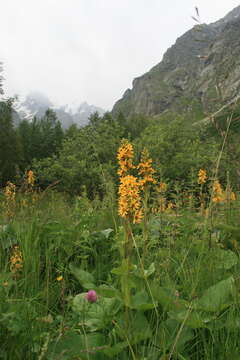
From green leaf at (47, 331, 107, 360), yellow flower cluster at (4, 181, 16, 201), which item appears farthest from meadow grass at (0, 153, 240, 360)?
yellow flower cluster at (4, 181, 16, 201)

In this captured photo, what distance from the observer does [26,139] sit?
49.5 meters

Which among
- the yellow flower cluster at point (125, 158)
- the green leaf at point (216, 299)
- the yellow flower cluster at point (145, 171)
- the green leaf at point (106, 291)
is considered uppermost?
the yellow flower cluster at point (125, 158)

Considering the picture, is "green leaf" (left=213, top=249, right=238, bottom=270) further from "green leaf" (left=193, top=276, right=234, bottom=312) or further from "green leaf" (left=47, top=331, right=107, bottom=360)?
"green leaf" (left=47, top=331, right=107, bottom=360)

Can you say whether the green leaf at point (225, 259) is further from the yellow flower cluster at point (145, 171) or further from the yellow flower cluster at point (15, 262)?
the yellow flower cluster at point (15, 262)

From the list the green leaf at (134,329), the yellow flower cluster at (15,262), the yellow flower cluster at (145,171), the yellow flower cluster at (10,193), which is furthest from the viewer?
the yellow flower cluster at (10,193)

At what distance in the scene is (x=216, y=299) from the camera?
155cm

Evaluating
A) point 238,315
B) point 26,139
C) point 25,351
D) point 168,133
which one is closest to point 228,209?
point 238,315

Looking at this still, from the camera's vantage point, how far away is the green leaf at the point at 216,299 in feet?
4.97

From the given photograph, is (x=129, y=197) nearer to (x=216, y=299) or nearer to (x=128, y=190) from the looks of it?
(x=128, y=190)

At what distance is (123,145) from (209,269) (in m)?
1.00

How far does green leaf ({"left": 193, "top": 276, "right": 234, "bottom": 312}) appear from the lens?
152cm

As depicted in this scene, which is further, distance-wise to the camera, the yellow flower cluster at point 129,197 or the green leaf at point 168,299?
the yellow flower cluster at point 129,197

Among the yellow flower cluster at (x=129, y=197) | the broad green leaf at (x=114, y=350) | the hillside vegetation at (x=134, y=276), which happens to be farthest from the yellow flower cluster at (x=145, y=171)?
the broad green leaf at (x=114, y=350)

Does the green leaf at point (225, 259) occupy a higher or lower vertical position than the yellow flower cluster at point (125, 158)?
lower
